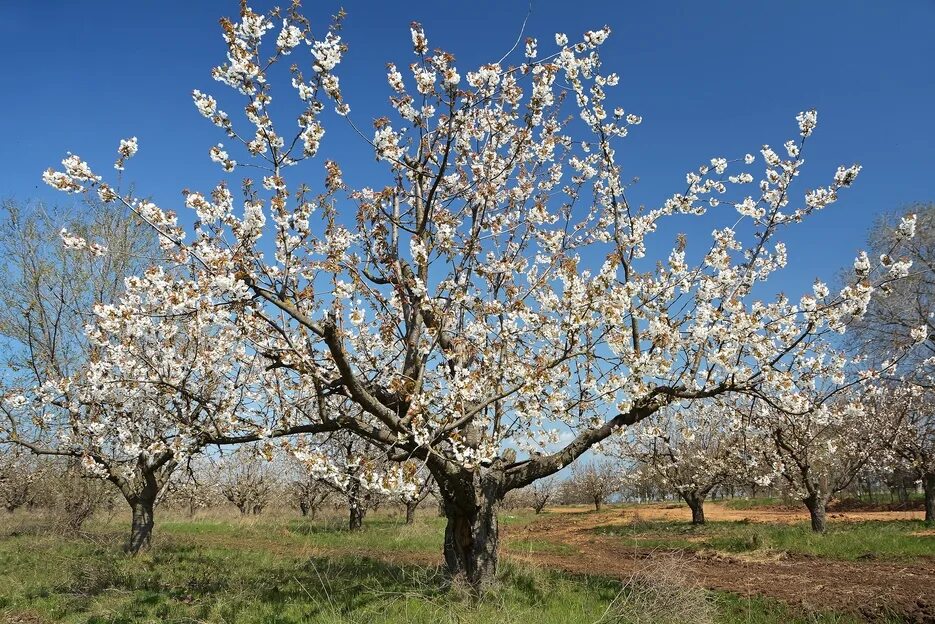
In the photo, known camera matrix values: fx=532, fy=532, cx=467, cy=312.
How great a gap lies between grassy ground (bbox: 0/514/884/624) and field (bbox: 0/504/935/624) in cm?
3

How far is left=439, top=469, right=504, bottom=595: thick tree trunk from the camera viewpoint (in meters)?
A: 6.96

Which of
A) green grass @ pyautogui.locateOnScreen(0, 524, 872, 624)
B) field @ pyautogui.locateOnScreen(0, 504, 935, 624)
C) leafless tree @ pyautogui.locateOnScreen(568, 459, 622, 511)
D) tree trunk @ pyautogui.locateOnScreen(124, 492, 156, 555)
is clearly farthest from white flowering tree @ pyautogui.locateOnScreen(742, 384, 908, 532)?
leafless tree @ pyautogui.locateOnScreen(568, 459, 622, 511)

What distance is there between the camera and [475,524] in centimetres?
718

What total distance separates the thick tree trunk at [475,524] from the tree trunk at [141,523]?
28.2 ft

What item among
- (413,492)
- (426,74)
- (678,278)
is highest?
(426,74)

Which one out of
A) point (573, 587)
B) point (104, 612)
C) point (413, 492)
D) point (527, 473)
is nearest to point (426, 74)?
point (413, 492)

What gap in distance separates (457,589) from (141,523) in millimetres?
9383

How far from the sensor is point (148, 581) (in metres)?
9.05

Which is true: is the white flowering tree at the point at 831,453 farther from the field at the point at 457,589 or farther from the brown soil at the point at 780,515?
the brown soil at the point at 780,515

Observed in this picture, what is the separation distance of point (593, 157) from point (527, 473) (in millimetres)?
4868

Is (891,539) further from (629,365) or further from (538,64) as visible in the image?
(538,64)

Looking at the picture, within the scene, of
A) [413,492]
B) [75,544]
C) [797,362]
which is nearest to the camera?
[413,492]

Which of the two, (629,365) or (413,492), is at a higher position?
(629,365)

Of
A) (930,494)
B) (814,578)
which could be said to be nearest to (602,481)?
(930,494)
